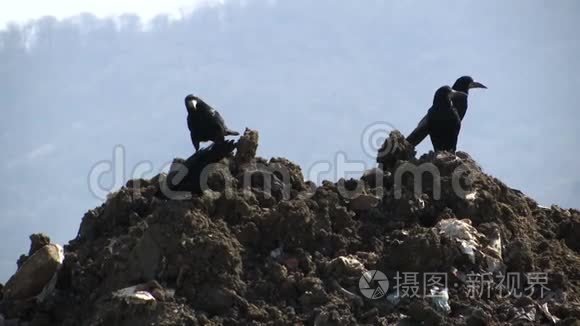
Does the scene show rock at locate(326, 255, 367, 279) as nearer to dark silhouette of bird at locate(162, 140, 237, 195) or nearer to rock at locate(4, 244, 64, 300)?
dark silhouette of bird at locate(162, 140, 237, 195)

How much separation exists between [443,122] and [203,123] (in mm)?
3965

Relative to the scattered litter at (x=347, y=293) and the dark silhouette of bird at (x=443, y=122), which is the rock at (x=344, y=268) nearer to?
the scattered litter at (x=347, y=293)

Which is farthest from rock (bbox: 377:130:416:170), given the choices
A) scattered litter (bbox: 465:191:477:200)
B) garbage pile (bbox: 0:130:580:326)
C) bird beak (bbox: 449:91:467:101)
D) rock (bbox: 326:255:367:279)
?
rock (bbox: 326:255:367:279)

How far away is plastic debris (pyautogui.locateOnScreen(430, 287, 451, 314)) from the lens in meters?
14.4

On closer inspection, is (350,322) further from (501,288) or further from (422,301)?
(501,288)

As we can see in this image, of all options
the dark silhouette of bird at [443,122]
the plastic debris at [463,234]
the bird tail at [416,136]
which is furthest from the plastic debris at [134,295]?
the dark silhouette of bird at [443,122]

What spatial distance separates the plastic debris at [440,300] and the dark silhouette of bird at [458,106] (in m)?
5.03

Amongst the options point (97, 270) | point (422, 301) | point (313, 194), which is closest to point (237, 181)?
point (313, 194)

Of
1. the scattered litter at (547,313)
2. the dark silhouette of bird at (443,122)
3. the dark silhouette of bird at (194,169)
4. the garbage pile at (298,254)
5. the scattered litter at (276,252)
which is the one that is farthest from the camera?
the dark silhouette of bird at (443,122)

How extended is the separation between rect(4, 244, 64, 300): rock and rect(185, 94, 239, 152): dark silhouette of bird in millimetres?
3465

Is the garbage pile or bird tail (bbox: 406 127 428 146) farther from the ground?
bird tail (bbox: 406 127 428 146)

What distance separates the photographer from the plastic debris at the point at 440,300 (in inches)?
565

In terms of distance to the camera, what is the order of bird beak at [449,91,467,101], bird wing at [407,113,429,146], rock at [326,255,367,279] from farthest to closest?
bird beak at [449,91,467,101] → bird wing at [407,113,429,146] → rock at [326,255,367,279]

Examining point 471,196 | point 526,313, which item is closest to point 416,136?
point 471,196
